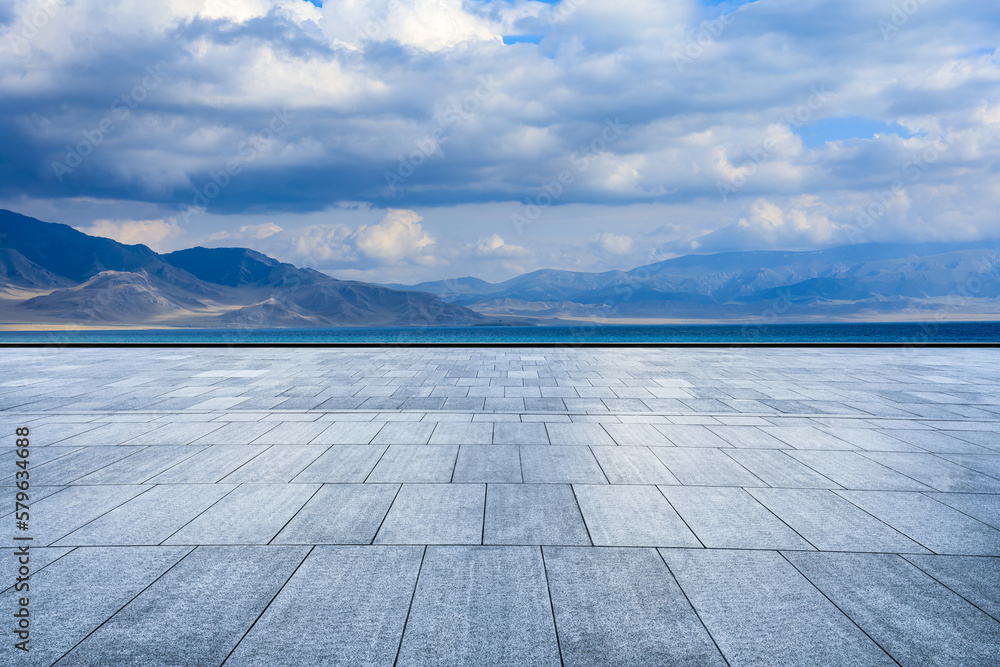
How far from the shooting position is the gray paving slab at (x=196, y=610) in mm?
3309

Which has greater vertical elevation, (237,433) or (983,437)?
(983,437)

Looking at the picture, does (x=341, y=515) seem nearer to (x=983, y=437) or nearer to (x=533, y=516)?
(x=533, y=516)

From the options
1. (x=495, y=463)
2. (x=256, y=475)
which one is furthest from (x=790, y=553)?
(x=256, y=475)

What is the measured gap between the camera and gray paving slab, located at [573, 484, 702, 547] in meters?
4.90

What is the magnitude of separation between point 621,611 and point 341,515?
2932 mm

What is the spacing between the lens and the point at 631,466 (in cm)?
712

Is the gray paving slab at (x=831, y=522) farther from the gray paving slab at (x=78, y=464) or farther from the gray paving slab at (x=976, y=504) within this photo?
the gray paving slab at (x=78, y=464)

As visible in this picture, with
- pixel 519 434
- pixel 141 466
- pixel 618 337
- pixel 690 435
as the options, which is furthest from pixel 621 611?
pixel 618 337

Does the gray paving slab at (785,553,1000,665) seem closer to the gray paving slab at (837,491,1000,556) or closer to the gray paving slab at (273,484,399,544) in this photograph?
the gray paving slab at (837,491,1000,556)

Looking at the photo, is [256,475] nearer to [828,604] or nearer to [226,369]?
[828,604]

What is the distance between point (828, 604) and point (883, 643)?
0.44 m

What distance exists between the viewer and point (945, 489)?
632 cm

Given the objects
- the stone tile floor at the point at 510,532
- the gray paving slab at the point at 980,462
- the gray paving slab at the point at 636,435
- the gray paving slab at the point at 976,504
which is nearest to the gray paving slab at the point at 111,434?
the stone tile floor at the point at 510,532

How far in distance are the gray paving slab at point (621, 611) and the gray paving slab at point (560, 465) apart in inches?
74.2
